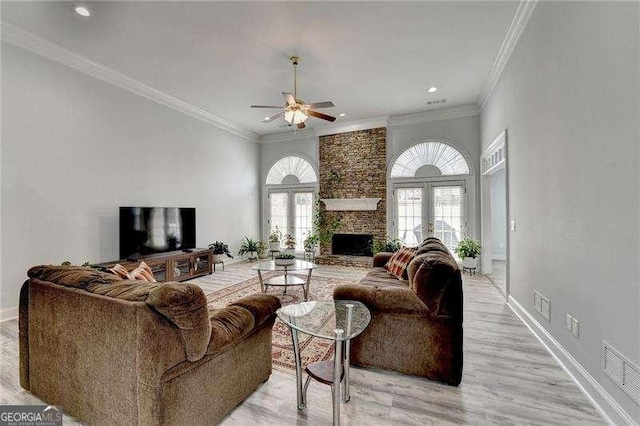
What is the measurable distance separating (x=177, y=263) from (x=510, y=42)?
6.15 meters

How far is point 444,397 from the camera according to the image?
2.00m

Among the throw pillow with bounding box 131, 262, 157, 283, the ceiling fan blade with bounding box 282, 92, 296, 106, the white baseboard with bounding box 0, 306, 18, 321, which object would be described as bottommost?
the white baseboard with bounding box 0, 306, 18, 321

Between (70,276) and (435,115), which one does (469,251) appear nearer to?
(435,115)

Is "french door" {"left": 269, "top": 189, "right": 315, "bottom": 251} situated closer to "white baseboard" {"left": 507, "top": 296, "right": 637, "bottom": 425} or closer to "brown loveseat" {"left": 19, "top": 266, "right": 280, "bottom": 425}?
"white baseboard" {"left": 507, "top": 296, "right": 637, "bottom": 425}

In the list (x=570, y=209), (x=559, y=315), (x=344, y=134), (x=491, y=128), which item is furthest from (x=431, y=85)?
(x=559, y=315)

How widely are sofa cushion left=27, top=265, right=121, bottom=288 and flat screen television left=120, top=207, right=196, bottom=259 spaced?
282cm

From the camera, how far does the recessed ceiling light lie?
301cm

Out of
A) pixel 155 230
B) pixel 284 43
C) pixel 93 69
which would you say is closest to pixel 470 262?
pixel 284 43

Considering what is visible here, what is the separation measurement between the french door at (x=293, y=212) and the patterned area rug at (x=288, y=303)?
2453mm

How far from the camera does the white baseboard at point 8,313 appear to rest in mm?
3334

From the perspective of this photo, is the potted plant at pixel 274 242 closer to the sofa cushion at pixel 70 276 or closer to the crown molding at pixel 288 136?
the crown molding at pixel 288 136

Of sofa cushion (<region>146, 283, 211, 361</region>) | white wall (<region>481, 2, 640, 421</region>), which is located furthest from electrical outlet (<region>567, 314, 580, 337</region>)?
sofa cushion (<region>146, 283, 211, 361</region>)

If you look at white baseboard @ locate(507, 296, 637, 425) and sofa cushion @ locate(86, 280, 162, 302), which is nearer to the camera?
sofa cushion @ locate(86, 280, 162, 302)

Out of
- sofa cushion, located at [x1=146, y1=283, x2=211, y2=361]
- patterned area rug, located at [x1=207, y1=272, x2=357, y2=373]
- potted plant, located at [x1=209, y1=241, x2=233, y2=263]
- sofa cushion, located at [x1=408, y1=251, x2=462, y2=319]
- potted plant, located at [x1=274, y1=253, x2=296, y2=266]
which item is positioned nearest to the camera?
sofa cushion, located at [x1=146, y1=283, x2=211, y2=361]
